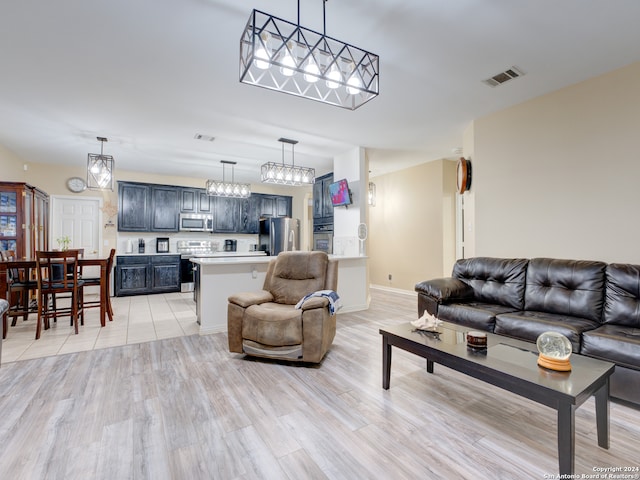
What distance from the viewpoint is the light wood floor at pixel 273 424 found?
1.51m

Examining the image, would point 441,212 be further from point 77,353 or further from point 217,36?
point 77,353

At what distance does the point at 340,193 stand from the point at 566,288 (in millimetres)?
3382

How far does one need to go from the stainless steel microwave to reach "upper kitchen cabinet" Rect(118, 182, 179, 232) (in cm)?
15

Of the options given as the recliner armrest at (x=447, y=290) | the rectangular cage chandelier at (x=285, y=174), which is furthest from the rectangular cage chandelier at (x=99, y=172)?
the recliner armrest at (x=447, y=290)

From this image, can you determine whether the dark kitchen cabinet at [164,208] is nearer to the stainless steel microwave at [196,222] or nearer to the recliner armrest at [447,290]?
the stainless steel microwave at [196,222]

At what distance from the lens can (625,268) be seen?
2.51 metres

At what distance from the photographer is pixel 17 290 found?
365 cm

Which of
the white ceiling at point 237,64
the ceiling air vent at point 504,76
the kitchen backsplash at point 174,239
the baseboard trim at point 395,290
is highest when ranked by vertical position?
the ceiling air vent at point 504,76

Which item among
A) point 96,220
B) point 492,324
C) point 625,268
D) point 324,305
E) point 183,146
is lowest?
point 492,324

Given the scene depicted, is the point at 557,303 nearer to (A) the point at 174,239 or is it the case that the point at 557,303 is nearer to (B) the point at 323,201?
(B) the point at 323,201

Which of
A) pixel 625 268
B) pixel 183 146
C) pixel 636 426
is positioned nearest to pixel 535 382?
pixel 636 426

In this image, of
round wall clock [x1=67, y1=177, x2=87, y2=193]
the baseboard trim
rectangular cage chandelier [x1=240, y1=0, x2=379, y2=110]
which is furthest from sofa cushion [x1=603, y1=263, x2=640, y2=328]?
round wall clock [x1=67, y1=177, x2=87, y2=193]

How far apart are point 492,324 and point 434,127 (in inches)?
107

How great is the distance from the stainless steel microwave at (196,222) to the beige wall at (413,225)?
3.91 m
